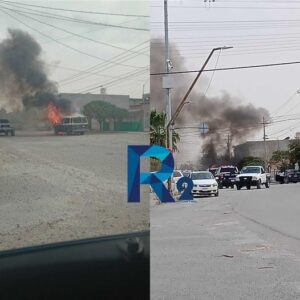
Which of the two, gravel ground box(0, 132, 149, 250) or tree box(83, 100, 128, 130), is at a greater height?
tree box(83, 100, 128, 130)

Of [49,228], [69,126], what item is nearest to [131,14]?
[69,126]

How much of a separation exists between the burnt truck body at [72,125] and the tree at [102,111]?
27 millimetres

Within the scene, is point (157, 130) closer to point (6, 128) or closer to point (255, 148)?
point (6, 128)

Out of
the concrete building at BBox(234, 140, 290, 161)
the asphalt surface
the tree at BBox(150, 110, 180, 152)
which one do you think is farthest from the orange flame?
the concrete building at BBox(234, 140, 290, 161)

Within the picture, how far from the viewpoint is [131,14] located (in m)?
1.95

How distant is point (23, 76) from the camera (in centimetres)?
181

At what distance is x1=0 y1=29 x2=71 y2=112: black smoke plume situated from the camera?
5.85ft

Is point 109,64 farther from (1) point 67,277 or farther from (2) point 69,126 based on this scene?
(1) point 67,277

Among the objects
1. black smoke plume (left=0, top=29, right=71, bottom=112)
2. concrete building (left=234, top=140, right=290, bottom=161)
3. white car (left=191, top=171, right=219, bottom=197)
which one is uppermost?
concrete building (left=234, top=140, right=290, bottom=161)

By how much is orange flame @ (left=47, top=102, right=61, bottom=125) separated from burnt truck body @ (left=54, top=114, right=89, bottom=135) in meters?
0.02

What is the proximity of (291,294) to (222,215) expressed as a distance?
7.39 metres

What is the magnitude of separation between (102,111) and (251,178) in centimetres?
2303

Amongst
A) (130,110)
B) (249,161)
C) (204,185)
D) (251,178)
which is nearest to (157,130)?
(204,185)

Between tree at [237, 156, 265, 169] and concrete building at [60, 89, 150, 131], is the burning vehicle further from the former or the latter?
tree at [237, 156, 265, 169]
